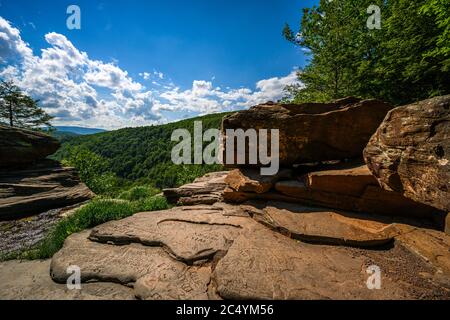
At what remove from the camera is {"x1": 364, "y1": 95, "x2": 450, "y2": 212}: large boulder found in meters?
3.84

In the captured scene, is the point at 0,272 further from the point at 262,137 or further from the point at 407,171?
the point at 407,171

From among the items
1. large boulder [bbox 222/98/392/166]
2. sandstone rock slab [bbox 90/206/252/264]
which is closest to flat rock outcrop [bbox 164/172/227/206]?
sandstone rock slab [bbox 90/206/252/264]

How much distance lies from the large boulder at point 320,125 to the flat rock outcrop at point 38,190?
15677 mm

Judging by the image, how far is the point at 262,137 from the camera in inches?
321

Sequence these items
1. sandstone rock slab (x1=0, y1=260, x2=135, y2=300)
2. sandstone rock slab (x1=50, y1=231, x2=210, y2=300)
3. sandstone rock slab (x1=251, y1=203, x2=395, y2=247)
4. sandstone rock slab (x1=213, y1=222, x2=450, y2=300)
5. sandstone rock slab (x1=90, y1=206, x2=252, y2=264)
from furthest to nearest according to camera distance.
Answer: sandstone rock slab (x1=90, y1=206, x2=252, y2=264), sandstone rock slab (x1=251, y1=203, x2=395, y2=247), sandstone rock slab (x1=0, y1=260, x2=135, y2=300), sandstone rock slab (x1=50, y1=231, x2=210, y2=300), sandstone rock slab (x1=213, y1=222, x2=450, y2=300)

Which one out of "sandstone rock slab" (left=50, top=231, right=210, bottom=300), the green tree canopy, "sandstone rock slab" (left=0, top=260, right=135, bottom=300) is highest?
the green tree canopy

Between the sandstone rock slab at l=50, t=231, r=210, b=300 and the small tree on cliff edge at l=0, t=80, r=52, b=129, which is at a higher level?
the small tree on cliff edge at l=0, t=80, r=52, b=129

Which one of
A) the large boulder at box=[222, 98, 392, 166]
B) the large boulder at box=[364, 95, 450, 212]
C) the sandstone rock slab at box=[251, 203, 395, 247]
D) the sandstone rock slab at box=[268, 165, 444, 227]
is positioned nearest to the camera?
the large boulder at box=[364, 95, 450, 212]

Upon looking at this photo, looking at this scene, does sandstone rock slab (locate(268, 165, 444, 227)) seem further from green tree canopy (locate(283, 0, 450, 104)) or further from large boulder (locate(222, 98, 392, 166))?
green tree canopy (locate(283, 0, 450, 104))

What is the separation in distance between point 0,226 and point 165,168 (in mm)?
79642

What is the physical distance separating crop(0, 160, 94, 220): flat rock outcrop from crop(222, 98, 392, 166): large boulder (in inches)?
617

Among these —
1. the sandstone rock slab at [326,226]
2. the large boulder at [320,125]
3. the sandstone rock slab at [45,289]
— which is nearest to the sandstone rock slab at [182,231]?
the sandstone rock slab at [326,226]

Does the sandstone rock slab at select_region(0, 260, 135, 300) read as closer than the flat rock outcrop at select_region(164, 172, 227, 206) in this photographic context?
Yes
